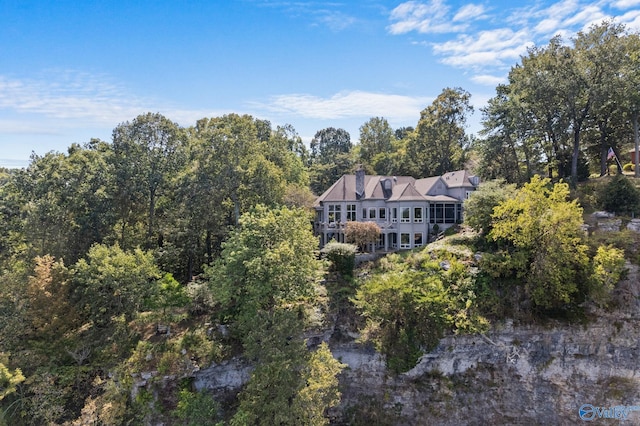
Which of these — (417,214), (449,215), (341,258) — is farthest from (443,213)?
(341,258)

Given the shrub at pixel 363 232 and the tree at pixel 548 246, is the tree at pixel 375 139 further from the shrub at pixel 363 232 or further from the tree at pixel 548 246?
the tree at pixel 548 246

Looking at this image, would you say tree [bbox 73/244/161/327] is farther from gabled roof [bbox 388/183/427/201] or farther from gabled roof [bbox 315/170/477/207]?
gabled roof [bbox 388/183/427/201]

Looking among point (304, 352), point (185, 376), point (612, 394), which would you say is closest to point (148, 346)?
point (185, 376)

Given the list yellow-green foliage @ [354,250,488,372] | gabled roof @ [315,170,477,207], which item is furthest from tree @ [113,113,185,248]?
yellow-green foliage @ [354,250,488,372]

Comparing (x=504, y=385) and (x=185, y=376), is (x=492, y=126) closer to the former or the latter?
(x=504, y=385)

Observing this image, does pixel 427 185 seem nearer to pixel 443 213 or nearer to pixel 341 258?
pixel 443 213

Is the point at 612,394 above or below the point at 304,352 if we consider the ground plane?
below

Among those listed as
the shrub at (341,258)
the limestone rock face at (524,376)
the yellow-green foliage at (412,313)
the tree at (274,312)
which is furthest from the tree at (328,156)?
the limestone rock face at (524,376)
